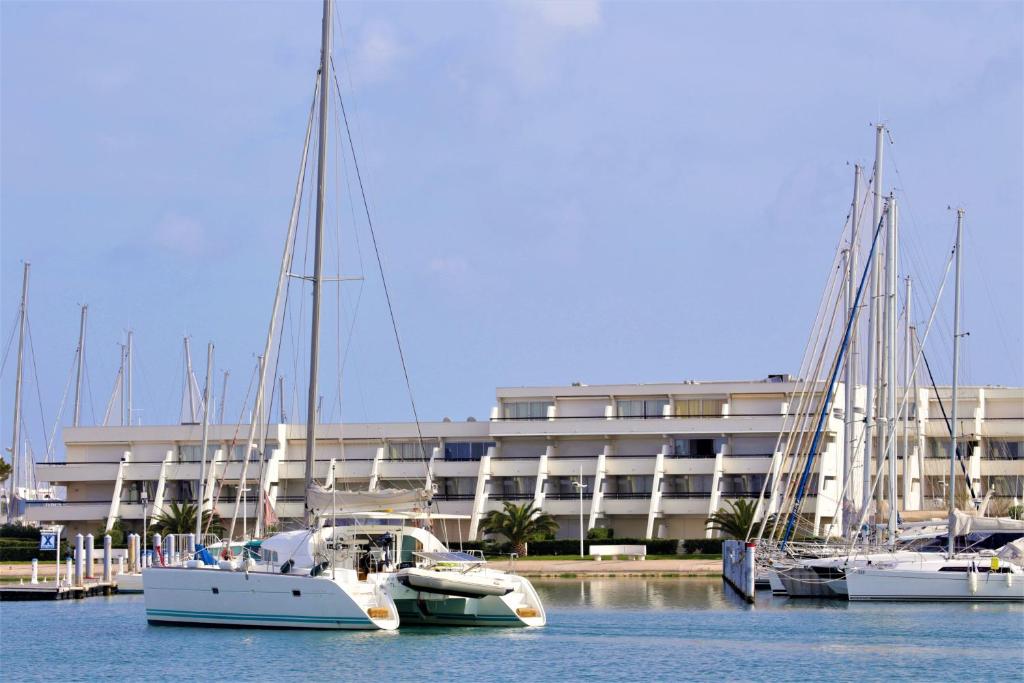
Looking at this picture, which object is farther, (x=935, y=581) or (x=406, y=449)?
(x=406, y=449)

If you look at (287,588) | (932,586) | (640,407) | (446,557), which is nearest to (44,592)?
(287,588)

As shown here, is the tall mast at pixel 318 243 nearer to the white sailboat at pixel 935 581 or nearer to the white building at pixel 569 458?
the white sailboat at pixel 935 581

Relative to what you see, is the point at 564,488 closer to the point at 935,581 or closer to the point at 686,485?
the point at 686,485

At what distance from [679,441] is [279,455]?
82.6 feet

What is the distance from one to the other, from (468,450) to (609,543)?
14.8 meters

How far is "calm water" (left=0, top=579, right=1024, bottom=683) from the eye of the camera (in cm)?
3666

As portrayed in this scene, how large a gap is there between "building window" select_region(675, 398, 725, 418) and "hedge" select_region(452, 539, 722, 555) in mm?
13351

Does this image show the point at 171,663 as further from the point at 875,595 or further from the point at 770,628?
the point at 875,595

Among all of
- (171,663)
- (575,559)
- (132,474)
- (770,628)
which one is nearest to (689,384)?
(575,559)

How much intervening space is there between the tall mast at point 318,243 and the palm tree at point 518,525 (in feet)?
139

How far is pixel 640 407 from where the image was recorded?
327ft

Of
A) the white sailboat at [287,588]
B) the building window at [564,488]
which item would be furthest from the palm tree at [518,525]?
the white sailboat at [287,588]

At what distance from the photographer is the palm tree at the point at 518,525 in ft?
286

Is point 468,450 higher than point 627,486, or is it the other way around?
point 468,450
